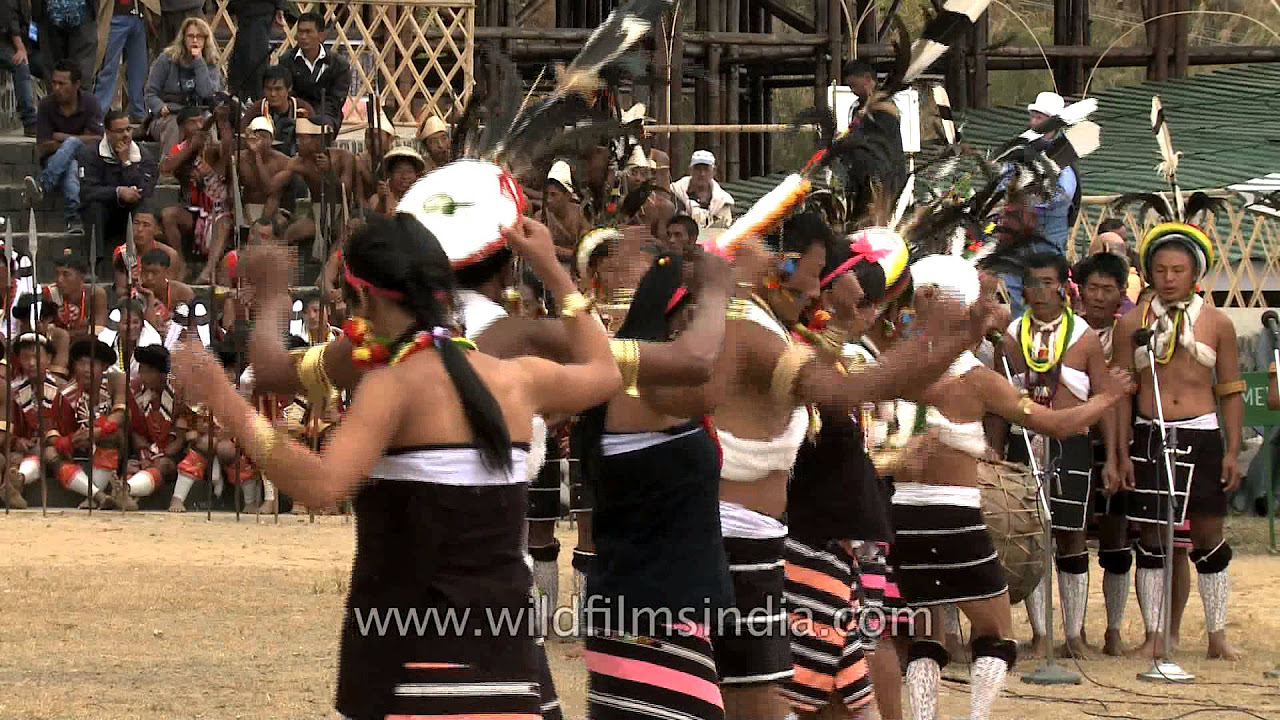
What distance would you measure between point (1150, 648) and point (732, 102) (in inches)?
569

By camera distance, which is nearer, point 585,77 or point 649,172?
point 585,77

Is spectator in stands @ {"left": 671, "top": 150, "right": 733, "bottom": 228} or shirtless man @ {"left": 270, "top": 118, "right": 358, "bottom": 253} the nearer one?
shirtless man @ {"left": 270, "top": 118, "right": 358, "bottom": 253}

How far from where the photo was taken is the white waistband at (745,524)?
5277mm

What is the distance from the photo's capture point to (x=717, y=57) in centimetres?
2183

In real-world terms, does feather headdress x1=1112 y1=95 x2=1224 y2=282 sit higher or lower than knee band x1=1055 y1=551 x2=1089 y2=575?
higher

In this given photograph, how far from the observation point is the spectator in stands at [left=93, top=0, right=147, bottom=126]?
17156mm

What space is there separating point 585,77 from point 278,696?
3377mm

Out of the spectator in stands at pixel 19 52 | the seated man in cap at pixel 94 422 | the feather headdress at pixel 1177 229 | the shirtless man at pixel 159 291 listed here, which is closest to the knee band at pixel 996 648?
the feather headdress at pixel 1177 229

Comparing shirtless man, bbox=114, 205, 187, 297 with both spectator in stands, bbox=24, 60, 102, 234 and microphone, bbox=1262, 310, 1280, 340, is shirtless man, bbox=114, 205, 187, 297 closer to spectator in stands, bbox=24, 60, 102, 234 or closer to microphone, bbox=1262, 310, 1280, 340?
spectator in stands, bbox=24, 60, 102, 234

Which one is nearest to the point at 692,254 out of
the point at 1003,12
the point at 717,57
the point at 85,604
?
the point at 85,604

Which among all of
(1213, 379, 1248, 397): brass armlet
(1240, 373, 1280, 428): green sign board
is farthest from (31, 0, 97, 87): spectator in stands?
(1213, 379, 1248, 397): brass armlet

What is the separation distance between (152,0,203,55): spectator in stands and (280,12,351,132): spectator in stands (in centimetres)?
171

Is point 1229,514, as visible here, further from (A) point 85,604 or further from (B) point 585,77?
(B) point 585,77

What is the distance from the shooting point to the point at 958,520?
6.73m
